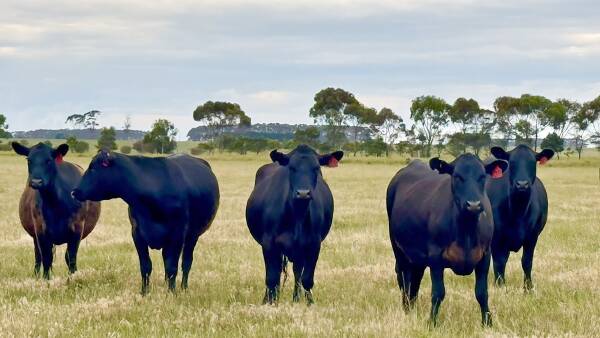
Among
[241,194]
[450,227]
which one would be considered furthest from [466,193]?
[241,194]

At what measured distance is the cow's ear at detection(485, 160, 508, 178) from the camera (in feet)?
27.8

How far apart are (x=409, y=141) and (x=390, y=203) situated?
111361 millimetres

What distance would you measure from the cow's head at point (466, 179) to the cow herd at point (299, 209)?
0.01 m

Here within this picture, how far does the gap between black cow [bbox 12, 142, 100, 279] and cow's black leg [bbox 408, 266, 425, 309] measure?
532 cm

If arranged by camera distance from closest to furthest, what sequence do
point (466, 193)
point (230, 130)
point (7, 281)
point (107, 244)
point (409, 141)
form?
point (466, 193) < point (7, 281) < point (107, 244) < point (409, 141) < point (230, 130)

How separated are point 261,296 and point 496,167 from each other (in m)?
3.69

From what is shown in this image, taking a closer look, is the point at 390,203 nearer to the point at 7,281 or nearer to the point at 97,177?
the point at 97,177

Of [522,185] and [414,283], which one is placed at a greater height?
[522,185]

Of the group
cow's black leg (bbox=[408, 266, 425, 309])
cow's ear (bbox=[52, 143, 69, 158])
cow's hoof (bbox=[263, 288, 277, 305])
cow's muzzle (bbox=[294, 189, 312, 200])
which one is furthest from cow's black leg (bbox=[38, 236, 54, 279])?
cow's black leg (bbox=[408, 266, 425, 309])

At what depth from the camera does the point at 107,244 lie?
1550 cm

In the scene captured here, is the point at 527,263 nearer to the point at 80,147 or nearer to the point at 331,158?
the point at 331,158

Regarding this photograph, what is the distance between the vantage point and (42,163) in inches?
445

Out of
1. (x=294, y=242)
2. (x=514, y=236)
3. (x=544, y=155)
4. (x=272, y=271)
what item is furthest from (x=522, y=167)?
(x=272, y=271)

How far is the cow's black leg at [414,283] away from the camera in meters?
9.53
